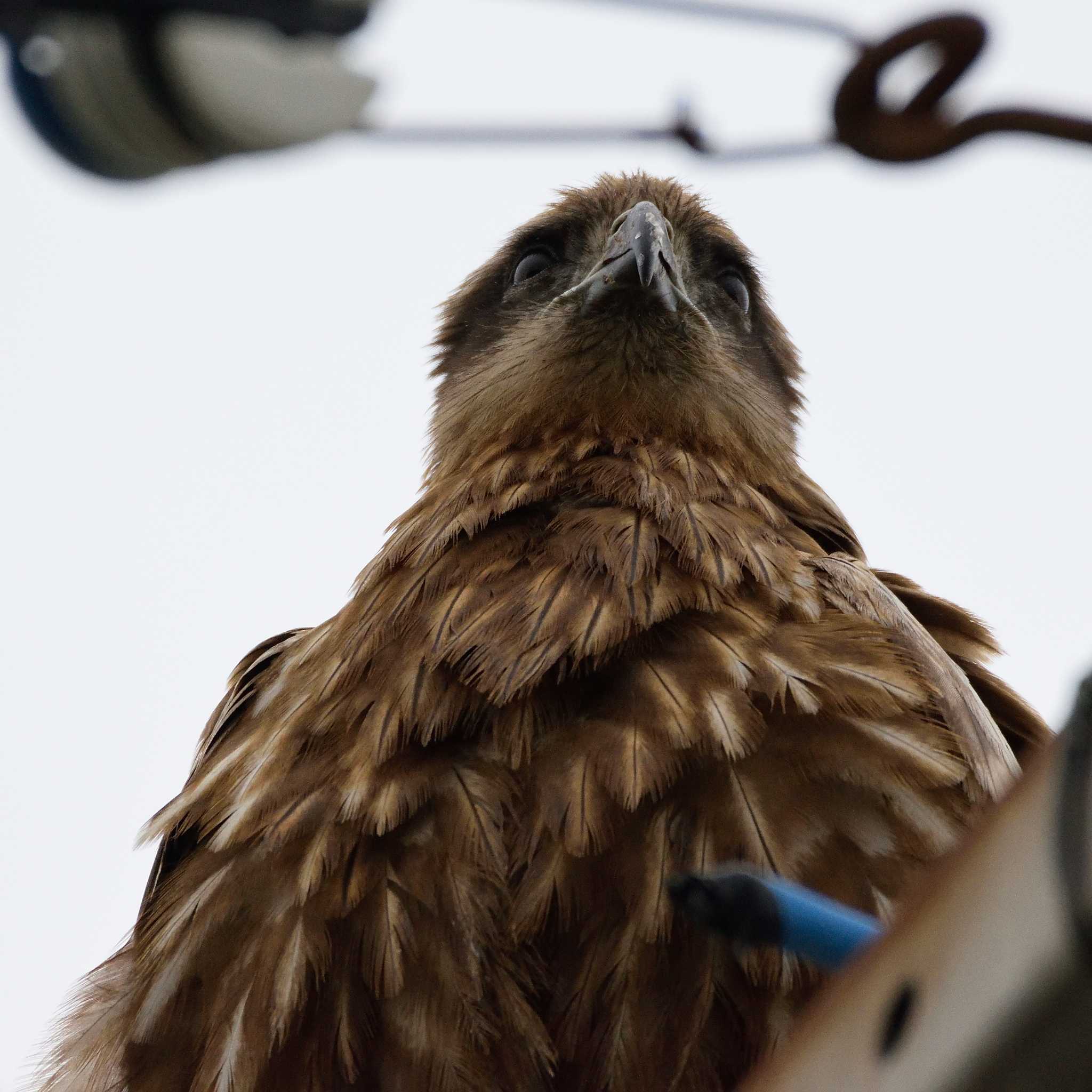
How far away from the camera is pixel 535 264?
4492mm

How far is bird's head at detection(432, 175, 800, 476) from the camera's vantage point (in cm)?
387

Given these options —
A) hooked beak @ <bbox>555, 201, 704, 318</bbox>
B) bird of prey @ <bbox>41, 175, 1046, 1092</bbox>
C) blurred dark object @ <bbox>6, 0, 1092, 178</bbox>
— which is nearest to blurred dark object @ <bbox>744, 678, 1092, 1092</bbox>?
blurred dark object @ <bbox>6, 0, 1092, 178</bbox>

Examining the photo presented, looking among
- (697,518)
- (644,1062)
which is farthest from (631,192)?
(644,1062)

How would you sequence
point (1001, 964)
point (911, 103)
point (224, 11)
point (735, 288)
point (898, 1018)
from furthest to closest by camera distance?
point (735, 288), point (911, 103), point (224, 11), point (898, 1018), point (1001, 964)

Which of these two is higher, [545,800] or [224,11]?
[224,11]

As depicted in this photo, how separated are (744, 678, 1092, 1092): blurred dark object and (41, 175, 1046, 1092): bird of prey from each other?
1412 mm

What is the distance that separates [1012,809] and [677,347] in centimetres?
300

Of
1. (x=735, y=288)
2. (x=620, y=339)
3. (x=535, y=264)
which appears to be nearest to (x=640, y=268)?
(x=620, y=339)

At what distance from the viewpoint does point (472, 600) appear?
3.04 m

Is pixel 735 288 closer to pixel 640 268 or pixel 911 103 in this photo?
pixel 640 268

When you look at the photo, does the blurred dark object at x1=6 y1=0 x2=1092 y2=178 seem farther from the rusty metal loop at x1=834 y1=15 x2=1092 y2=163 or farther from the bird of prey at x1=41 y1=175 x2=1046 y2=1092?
the bird of prey at x1=41 y1=175 x2=1046 y2=1092

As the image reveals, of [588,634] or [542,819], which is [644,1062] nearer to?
[542,819]

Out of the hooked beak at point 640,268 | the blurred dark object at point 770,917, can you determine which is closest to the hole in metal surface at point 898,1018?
the blurred dark object at point 770,917

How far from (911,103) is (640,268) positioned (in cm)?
234
